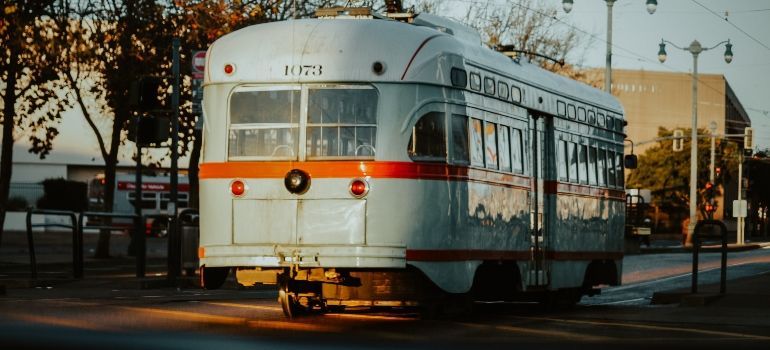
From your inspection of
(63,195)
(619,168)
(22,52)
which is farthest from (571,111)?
(63,195)

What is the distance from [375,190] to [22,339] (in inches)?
293

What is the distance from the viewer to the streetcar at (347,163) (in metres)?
12.9

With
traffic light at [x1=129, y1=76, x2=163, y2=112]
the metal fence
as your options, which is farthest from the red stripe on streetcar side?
the metal fence

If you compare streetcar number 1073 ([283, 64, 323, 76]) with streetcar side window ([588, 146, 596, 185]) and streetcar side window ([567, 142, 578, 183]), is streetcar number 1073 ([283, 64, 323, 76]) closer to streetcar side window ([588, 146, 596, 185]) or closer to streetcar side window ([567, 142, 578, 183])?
streetcar side window ([567, 142, 578, 183])

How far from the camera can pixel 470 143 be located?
13992mm

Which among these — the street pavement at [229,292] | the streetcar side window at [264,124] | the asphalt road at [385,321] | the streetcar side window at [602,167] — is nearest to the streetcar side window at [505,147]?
the asphalt road at [385,321]

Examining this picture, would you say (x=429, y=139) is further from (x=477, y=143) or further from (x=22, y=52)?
(x=22, y=52)

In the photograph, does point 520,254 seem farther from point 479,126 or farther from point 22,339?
A: point 22,339

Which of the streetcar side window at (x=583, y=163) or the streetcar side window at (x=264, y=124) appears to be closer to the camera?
the streetcar side window at (x=264, y=124)

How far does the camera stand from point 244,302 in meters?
17.7

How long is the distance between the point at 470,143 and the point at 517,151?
176cm

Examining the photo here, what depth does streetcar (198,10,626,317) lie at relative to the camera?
12898 mm

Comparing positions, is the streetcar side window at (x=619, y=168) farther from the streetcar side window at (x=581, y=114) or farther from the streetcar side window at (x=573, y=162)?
the streetcar side window at (x=573, y=162)

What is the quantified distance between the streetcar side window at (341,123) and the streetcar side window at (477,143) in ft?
4.70
